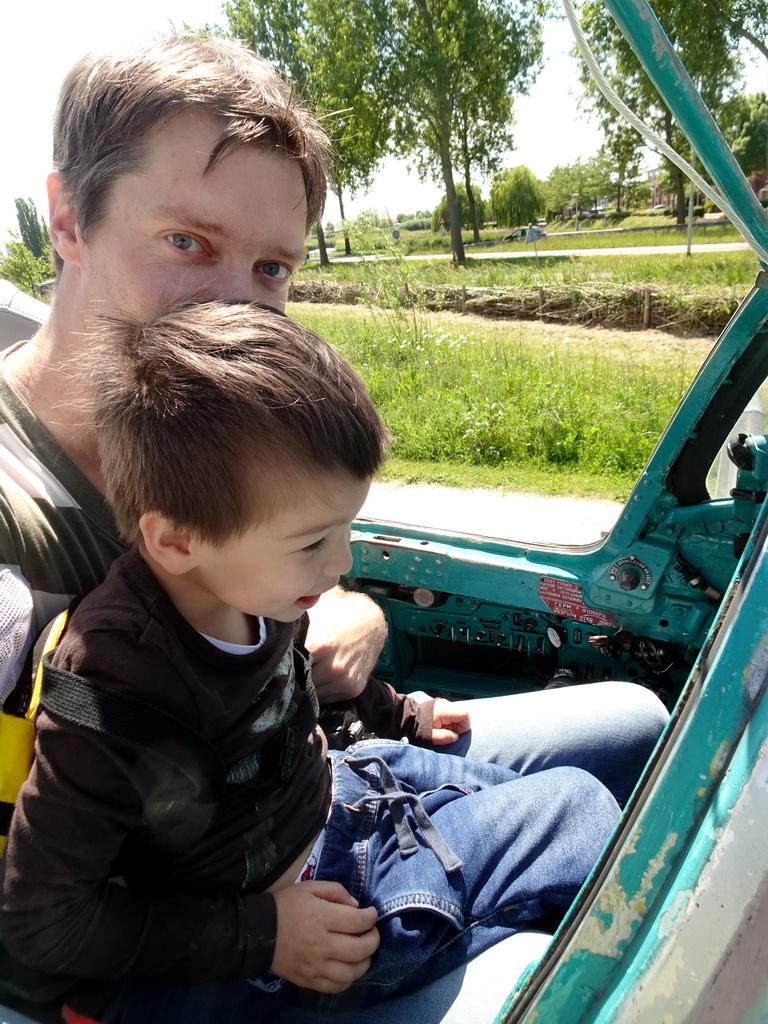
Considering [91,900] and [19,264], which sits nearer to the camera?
[91,900]

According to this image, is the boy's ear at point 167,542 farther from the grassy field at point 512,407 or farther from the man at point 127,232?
the grassy field at point 512,407

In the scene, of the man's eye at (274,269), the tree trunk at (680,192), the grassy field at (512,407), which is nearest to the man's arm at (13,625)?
the man's eye at (274,269)

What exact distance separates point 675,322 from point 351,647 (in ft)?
38.0

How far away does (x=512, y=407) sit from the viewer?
6590 millimetres

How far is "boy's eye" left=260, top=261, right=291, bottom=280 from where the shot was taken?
4.32 feet

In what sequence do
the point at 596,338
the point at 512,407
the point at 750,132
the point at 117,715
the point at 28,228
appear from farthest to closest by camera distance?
the point at 750,132, the point at 596,338, the point at 28,228, the point at 512,407, the point at 117,715

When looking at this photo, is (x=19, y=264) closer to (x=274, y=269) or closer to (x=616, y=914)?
(x=274, y=269)

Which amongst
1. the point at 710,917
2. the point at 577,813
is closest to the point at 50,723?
the point at 710,917

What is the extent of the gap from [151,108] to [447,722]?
1.35m

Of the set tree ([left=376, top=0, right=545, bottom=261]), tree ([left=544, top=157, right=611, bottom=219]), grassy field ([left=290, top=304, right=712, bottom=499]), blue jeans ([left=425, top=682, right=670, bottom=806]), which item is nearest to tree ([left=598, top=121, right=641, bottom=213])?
tree ([left=544, top=157, right=611, bottom=219])

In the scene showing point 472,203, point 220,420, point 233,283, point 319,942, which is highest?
point 472,203

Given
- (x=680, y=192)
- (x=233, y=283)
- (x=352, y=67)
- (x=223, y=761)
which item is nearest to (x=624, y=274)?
(x=680, y=192)

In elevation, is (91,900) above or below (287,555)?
below

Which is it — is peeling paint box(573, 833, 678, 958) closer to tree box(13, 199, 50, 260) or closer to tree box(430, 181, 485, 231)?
tree box(13, 199, 50, 260)
